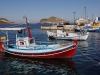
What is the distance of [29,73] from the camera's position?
767 inches

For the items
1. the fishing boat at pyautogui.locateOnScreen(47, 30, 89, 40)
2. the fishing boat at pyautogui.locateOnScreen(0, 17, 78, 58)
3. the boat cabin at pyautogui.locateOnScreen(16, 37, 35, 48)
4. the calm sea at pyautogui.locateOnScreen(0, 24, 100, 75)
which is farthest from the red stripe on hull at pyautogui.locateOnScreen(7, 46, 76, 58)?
the fishing boat at pyautogui.locateOnScreen(47, 30, 89, 40)

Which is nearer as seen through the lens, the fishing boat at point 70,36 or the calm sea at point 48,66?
the calm sea at point 48,66

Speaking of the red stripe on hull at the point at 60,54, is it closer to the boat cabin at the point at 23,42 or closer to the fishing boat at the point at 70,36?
the boat cabin at the point at 23,42

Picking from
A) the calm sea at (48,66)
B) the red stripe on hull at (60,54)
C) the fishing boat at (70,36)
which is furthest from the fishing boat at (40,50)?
the fishing boat at (70,36)

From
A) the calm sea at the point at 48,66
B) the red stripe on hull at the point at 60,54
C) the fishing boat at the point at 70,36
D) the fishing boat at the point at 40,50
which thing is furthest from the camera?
the fishing boat at the point at 70,36

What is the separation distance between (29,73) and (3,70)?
411 cm

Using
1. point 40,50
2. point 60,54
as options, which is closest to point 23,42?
point 40,50

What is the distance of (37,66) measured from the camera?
22.2m

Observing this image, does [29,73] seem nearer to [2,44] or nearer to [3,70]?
[3,70]

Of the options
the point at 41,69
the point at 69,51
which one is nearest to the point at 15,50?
the point at 41,69

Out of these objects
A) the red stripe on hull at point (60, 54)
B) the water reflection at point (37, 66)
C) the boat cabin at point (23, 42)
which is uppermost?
the boat cabin at point (23, 42)

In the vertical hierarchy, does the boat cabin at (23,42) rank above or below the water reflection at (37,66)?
above

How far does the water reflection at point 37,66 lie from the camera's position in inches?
776

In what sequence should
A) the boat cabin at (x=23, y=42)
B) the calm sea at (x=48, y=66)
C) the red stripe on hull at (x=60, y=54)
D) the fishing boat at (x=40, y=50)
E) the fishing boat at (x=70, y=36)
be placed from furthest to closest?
the fishing boat at (x=70, y=36) → the boat cabin at (x=23, y=42) → the red stripe on hull at (x=60, y=54) → the fishing boat at (x=40, y=50) → the calm sea at (x=48, y=66)
